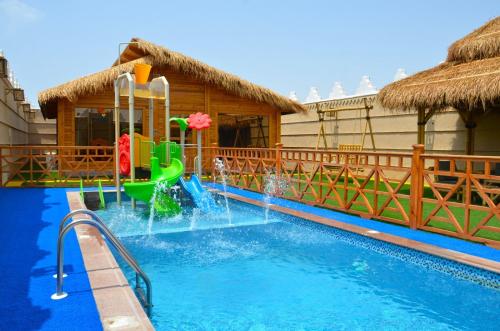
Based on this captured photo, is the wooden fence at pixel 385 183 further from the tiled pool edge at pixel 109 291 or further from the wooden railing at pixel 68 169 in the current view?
the tiled pool edge at pixel 109 291

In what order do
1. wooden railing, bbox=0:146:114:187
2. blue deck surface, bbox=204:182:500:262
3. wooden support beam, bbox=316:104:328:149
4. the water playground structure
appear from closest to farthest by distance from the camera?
blue deck surface, bbox=204:182:500:262
the water playground structure
wooden railing, bbox=0:146:114:187
wooden support beam, bbox=316:104:328:149

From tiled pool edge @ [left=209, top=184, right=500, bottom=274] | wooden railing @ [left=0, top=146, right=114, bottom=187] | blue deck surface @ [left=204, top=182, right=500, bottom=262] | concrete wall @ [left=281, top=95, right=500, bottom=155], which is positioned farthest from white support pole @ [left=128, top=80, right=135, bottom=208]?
concrete wall @ [left=281, top=95, right=500, bottom=155]

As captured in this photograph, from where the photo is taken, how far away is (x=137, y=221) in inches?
286

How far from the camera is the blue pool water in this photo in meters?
3.59

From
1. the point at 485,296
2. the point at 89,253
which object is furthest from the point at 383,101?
the point at 89,253

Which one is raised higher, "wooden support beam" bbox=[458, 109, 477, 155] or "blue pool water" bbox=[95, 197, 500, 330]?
"wooden support beam" bbox=[458, 109, 477, 155]

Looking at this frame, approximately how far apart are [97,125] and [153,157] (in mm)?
8290

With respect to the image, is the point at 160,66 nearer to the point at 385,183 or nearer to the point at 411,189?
the point at 385,183

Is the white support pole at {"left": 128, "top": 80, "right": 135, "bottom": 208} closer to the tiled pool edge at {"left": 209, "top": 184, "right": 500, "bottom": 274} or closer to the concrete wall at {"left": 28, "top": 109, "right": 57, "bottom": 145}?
the tiled pool edge at {"left": 209, "top": 184, "right": 500, "bottom": 274}

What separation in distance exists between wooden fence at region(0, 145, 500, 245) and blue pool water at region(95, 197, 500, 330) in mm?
946

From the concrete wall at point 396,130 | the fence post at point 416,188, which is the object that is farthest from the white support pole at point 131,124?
the concrete wall at point 396,130

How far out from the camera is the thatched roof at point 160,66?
11984 mm

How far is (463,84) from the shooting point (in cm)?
877

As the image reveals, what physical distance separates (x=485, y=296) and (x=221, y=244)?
123 inches
